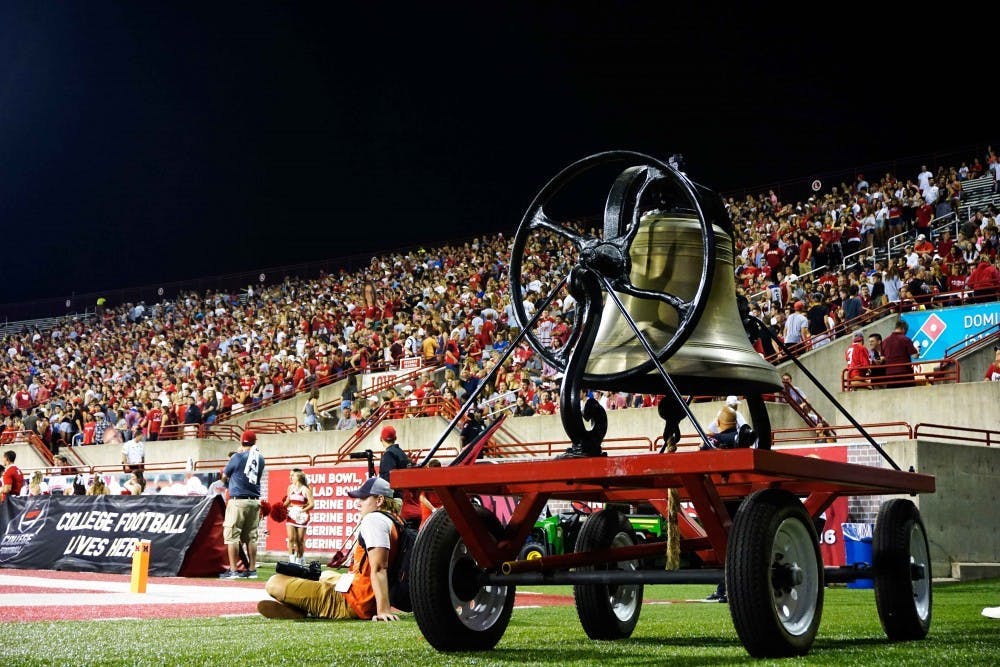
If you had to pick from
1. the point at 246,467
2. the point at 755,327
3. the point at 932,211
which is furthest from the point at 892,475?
the point at 932,211

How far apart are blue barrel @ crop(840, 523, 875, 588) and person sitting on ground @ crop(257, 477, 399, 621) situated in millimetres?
6751

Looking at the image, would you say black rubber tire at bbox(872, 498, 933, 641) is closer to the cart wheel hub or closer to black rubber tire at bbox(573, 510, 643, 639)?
black rubber tire at bbox(573, 510, 643, 639)

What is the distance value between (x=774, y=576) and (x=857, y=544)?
9.17 m

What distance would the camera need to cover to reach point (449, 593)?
5.96 meters

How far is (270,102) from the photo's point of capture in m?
46.5

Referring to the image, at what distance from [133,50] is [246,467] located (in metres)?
35.6

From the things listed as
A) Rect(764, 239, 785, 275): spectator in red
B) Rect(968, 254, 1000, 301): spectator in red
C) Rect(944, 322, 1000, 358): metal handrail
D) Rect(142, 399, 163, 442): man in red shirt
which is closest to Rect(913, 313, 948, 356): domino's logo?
Rect(944, 322, 1000, 358): metal handrail

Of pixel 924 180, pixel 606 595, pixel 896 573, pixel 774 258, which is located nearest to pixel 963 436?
pixel 774 258

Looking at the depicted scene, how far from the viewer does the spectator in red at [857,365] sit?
18.7 m

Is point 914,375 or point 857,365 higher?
point 857,365

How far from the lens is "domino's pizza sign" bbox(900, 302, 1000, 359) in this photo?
63.0ft

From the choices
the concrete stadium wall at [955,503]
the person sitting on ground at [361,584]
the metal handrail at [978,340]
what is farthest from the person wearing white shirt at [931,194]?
the person sitting on ground at [361,584]

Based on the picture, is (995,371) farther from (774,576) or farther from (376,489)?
(774,576)

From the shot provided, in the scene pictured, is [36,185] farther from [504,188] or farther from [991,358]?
[991,358]
